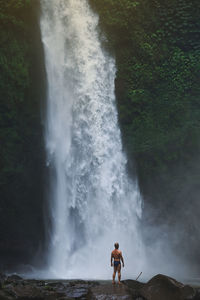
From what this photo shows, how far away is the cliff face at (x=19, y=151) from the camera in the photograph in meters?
18.1

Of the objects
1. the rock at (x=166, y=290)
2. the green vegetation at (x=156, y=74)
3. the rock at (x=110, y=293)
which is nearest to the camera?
the rock at (x=110, y=293)

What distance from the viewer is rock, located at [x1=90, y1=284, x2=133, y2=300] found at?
8.49 metres

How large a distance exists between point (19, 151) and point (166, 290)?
11280mm

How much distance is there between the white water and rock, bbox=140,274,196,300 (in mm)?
5594

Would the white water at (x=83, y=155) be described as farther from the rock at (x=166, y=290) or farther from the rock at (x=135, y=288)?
the rock at (x=166, y=290)

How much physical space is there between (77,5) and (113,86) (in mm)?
4822

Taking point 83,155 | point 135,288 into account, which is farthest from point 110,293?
point 83,155

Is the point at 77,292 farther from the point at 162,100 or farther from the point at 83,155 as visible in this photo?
the point at 162,100

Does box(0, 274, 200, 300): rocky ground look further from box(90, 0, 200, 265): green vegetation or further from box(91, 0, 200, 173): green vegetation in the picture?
box(91, 0, 200, 173): green vegetation

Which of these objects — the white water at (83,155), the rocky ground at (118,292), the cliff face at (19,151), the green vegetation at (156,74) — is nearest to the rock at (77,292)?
the rocky ground at (118,292)

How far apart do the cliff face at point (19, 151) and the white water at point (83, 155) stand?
77cm

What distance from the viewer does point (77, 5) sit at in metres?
20.1

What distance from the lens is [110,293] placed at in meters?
8.66

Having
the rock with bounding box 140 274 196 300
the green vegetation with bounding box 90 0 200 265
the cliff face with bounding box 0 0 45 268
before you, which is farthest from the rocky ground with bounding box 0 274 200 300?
the cliff face with bounding box 0 0 45 268
